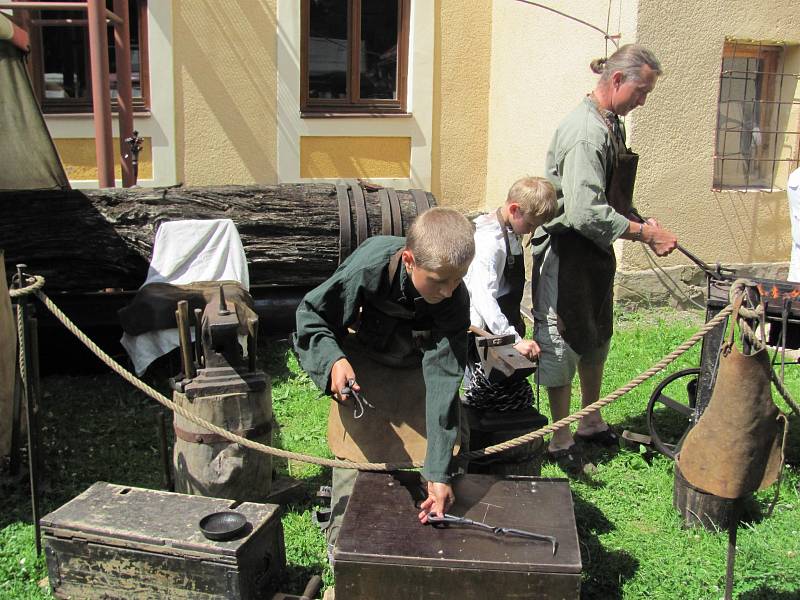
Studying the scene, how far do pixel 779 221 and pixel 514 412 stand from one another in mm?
5227

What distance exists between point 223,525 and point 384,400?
31.2 inches

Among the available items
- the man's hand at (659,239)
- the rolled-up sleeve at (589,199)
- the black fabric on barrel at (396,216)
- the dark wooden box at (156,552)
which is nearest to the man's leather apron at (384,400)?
the dark wooden box at (156,552)

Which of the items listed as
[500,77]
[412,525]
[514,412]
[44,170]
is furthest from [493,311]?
[500,77]

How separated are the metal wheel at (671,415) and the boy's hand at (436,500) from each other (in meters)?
1.75

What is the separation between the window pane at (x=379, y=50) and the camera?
8.89m

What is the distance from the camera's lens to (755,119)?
7.54 meters

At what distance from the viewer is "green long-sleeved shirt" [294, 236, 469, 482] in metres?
2.87

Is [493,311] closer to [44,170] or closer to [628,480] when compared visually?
[628,480]

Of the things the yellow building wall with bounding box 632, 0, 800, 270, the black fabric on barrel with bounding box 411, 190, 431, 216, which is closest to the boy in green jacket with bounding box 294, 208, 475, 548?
the black fabric on barrel with bounding box 411, 190, 431, 216

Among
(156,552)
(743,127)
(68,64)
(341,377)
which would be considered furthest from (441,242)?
(68,64)

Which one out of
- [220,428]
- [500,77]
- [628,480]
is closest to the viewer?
[220,428]

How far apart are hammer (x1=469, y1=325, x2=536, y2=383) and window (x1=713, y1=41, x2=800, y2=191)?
4.94m

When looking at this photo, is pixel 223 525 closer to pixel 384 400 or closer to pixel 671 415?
pixel 384 400

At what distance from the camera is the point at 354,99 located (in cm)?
895
